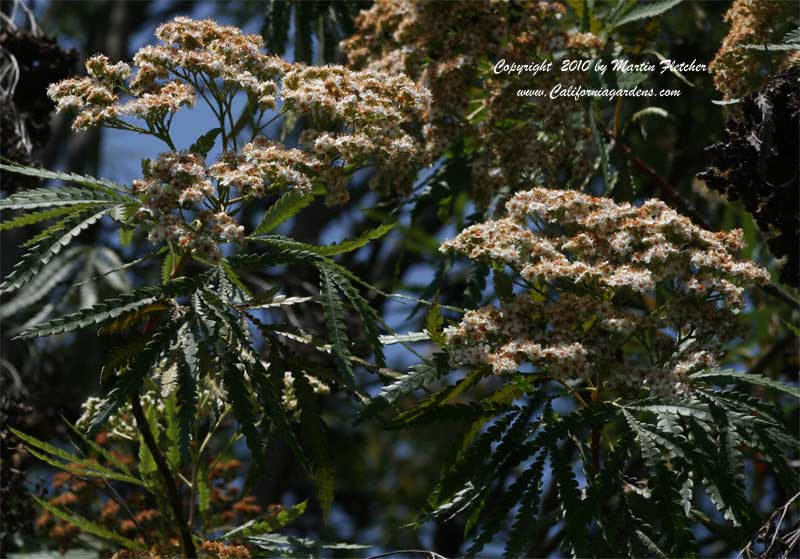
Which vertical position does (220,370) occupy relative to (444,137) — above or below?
below

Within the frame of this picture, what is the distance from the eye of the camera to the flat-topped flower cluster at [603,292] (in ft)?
10.7

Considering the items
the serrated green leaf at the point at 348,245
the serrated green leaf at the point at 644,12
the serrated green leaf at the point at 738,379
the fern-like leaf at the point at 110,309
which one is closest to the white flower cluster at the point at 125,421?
the fern-like leaf at the point at 110,309

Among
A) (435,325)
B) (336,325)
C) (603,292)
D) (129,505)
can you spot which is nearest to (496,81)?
(603,292)

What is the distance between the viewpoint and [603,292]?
3.48 m

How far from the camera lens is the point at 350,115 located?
3619mm

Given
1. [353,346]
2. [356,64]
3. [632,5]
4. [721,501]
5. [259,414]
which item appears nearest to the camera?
[721,501]

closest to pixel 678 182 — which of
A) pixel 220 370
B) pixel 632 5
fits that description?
pixel 632 5

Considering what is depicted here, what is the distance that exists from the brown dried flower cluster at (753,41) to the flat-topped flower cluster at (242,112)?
1.07m

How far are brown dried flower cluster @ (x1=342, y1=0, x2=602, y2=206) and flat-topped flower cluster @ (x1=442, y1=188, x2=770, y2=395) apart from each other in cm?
86

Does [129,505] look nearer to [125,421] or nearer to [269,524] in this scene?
[125,421]

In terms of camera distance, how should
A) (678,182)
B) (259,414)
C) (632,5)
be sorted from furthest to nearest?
(678,182) < (632,5) < (259,414)

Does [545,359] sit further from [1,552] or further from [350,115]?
[1,552]

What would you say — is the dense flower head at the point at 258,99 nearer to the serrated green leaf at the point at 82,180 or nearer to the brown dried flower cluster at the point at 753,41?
the serrated green leaf at the point at 82,180

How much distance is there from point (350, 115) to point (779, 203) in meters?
1.37
